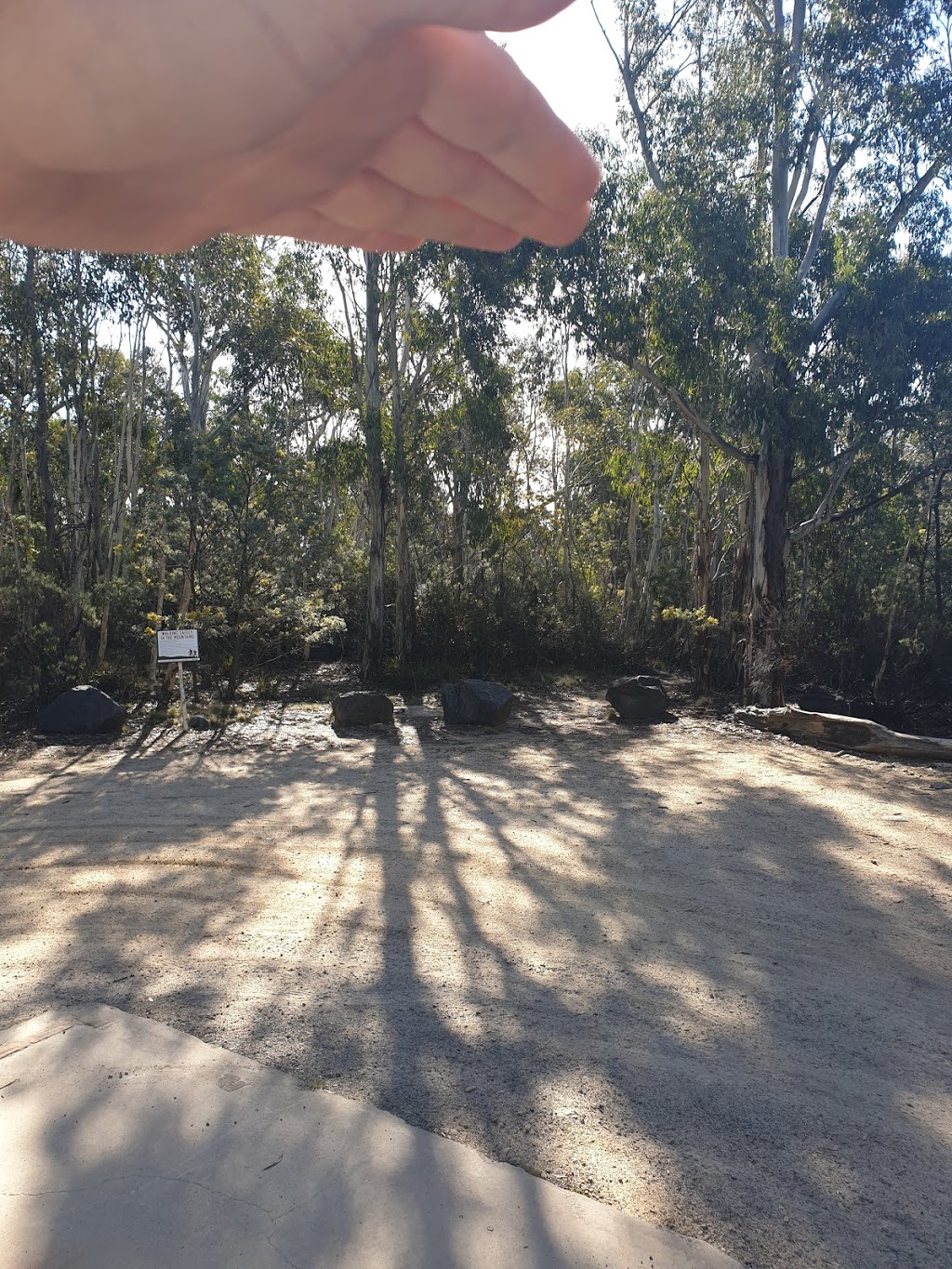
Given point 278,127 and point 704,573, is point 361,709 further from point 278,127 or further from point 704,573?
point 278,127

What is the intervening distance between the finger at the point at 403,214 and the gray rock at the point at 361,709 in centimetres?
1012

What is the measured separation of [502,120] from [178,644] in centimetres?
931

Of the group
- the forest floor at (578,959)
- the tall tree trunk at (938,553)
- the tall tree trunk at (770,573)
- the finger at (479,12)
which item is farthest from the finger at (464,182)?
the tall tree trunk at (938,553)

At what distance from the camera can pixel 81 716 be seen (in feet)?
33.0

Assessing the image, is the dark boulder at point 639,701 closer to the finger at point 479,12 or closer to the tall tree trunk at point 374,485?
the tall tree trunk at point 374,485

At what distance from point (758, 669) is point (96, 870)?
916 cm

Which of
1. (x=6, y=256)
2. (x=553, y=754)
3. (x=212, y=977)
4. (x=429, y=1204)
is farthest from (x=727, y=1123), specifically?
(x=6, y=256)

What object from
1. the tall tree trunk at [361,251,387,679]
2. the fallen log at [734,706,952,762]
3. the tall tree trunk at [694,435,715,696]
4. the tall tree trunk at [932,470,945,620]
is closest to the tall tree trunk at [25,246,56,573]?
the tall tree trunk at [361,251,387,679]

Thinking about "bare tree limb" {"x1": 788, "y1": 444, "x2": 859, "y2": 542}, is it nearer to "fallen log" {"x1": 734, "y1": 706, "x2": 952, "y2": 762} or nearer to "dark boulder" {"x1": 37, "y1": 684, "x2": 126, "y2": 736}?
"fallen log" {"x1": 734, "y1": 706, "x2": 952, "y2": 762}

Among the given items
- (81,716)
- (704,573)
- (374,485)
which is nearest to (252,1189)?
(81,716)

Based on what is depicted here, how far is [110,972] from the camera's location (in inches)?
144

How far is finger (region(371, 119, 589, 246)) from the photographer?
2.69 ft

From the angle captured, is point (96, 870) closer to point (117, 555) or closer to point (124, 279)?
point (117, 555)

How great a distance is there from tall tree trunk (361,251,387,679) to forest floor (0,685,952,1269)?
6.35 meters
